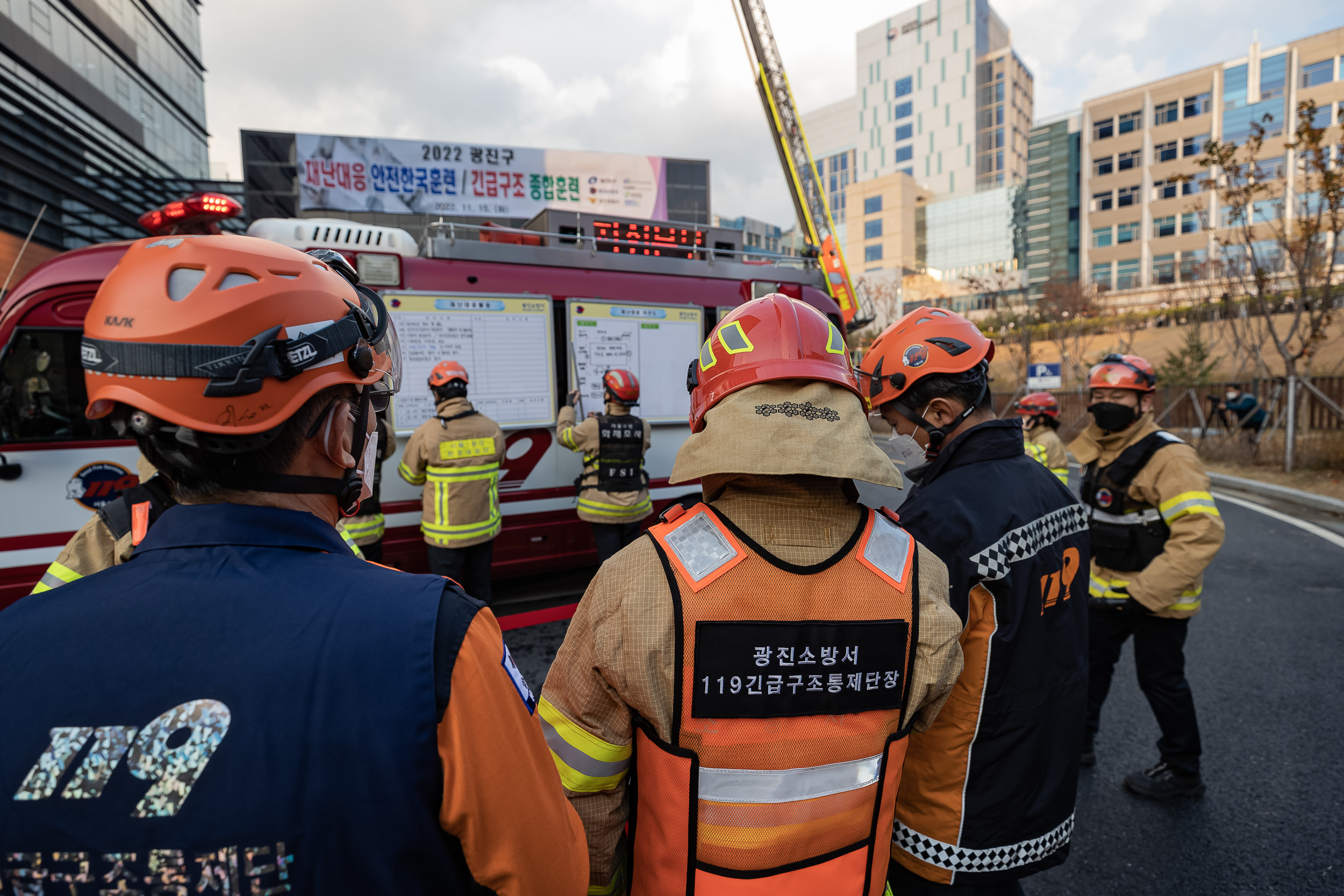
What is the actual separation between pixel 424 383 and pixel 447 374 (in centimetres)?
49

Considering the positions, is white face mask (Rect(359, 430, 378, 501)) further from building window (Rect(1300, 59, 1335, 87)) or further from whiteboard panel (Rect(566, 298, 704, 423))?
building window (Rect(1300, 59, 1335, 87))

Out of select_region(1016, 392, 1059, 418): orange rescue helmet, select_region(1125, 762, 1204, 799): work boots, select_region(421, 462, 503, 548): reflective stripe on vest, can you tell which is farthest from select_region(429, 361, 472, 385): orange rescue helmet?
select_region(1016, 392, 1059, 418): orange rescue helmet

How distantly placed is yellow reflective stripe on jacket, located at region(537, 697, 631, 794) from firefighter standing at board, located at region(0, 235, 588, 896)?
199 millimetres

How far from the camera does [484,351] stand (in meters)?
5.18

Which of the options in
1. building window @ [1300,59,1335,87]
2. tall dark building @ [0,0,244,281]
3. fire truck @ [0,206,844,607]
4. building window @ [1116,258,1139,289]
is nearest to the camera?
fire truck @ [0,206,844,607]

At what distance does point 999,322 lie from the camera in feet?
110

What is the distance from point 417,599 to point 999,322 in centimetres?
3808

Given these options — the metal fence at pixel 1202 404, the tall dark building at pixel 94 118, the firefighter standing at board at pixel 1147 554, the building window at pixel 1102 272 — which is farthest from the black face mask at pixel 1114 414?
the building window at pixel 1102 272

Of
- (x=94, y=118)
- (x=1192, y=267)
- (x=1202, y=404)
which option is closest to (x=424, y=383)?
(x=94, y=118)

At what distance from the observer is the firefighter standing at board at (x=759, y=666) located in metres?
1.17

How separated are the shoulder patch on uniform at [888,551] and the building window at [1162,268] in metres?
46.5

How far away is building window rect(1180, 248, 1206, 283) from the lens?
25500mm

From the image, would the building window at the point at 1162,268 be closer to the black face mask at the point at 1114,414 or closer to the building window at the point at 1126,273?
the building window at the point at 1126,273

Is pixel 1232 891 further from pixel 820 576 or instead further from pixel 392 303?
pixel 392 303
